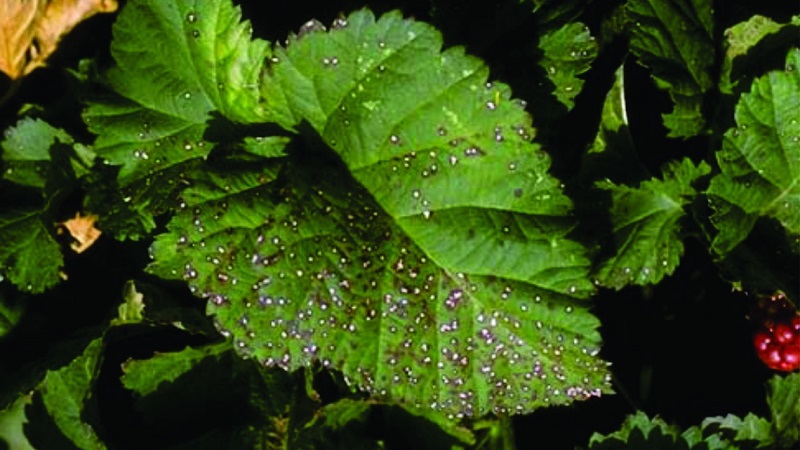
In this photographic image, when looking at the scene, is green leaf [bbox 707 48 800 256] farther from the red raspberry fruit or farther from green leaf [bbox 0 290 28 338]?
green leaf [bbox 0 290 28 338]

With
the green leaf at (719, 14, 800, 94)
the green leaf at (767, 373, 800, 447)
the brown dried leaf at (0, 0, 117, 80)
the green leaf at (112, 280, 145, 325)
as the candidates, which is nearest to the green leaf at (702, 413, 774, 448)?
the green leaf at (767, 373, 800, 447)

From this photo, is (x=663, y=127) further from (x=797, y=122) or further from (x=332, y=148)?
(x=332, y=148)

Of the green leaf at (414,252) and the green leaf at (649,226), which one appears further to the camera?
the green leaf at (649,226)

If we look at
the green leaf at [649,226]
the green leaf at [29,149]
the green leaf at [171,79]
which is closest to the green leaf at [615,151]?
the green leaf at [649,226]

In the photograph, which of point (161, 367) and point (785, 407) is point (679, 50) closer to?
point (785, 407)

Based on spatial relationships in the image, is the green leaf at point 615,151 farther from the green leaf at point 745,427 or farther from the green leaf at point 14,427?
the green leaf at point 14,427

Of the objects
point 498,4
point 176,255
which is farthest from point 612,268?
point 176,255
